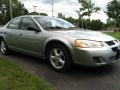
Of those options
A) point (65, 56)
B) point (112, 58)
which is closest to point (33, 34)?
point (65, 56)

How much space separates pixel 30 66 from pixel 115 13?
→ 39.8 meters

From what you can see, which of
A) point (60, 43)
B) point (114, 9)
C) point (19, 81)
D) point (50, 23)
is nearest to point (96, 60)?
point (60, 43)

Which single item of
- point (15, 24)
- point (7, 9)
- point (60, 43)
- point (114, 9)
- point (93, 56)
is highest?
point (7, 9)

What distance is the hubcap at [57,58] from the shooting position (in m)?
4.79

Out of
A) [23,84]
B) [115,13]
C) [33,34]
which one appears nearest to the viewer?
[23,84]

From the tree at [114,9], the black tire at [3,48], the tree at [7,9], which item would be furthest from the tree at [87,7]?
the black tire at [3,48]

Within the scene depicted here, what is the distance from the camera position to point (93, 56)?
4.29 meters

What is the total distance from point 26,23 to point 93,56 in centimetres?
250

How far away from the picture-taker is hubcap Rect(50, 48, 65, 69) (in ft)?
15.7

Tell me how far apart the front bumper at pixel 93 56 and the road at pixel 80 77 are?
13.8 inches

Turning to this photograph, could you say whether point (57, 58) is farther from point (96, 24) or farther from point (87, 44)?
point (96, 24)

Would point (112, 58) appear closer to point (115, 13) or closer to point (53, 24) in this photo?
point (53, 24)

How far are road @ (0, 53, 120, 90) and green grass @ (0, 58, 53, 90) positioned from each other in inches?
8.8

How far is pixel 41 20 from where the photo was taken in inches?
222
